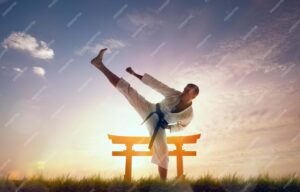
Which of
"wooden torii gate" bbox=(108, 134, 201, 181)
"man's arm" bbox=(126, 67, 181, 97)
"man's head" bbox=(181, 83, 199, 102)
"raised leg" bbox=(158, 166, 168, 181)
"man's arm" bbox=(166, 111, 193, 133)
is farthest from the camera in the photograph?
"wooden torii gate" bbox=(108, 134, 201, 181)

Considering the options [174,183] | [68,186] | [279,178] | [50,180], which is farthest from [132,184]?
[279,178]

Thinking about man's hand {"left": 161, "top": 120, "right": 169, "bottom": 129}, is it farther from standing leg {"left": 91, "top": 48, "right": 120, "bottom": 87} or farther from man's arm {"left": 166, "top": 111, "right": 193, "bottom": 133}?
standing leg {"left": 91, "top": 48, "right": 120, "bottom": 87}

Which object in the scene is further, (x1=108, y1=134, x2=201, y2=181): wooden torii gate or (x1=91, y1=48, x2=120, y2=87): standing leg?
(x1=108, y1=134, x2=201, y2=181): wooden torii gate

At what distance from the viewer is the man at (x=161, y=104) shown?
864cm

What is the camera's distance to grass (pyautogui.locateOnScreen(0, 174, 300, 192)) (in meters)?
7.32

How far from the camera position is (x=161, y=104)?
9180 mm

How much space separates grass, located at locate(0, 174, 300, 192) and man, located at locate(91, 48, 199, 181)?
798 mm

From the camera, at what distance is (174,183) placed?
308 inches

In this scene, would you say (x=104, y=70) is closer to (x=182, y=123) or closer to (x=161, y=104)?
(x=161, y=104)

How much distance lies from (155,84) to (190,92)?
1036 mm

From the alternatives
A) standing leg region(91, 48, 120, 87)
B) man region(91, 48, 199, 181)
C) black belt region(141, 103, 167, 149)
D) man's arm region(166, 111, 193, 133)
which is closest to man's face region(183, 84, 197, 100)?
man region(91, 48, 199, 181)

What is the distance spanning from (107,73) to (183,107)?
2.43 m

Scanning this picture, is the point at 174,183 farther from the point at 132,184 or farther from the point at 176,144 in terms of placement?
the point at 176,144

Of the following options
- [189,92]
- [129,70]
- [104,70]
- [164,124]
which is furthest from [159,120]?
[104,70]
